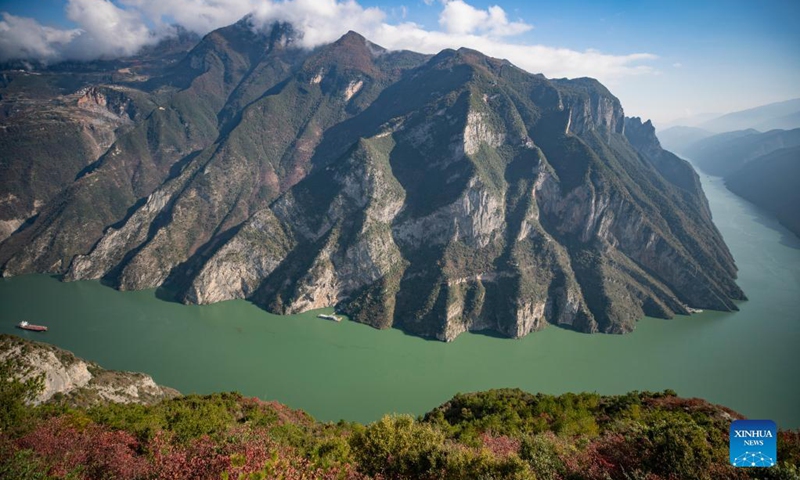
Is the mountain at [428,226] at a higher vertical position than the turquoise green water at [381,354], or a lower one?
higher

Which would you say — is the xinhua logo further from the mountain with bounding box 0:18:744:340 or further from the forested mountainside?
the mountain with bounding box 0:18:744:340

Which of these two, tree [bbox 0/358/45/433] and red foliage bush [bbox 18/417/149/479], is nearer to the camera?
red foliage bush [bbox 18/417/149/479]

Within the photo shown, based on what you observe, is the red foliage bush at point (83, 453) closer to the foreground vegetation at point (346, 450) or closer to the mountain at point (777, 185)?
the foreground vegetation at point (346, 450)

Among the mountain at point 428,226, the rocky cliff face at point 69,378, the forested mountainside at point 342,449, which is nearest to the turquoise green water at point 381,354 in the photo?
the mountain at point 428,226

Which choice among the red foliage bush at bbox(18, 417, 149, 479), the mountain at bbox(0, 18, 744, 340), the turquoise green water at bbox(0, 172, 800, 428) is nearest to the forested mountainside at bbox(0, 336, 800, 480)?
the red foliage bush at bbox(18, 417, 149, 479)

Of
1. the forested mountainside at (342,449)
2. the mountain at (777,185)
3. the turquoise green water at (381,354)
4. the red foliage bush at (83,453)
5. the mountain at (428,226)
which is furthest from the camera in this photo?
the mountain at (777,185)

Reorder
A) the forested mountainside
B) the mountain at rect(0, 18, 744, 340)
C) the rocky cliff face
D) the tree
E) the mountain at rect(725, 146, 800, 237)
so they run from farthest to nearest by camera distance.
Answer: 1. the mountain at rect(725, 146, 800, 237)
2. the mountain at rect(0, 18, 744, 340)
3. the rocky cliff face
4. the tree
5. the forested mountainside

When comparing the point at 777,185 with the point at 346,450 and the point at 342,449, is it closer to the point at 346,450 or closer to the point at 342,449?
the point at 346,450

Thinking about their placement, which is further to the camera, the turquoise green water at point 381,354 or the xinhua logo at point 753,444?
the turquoise green water at point 381,354
